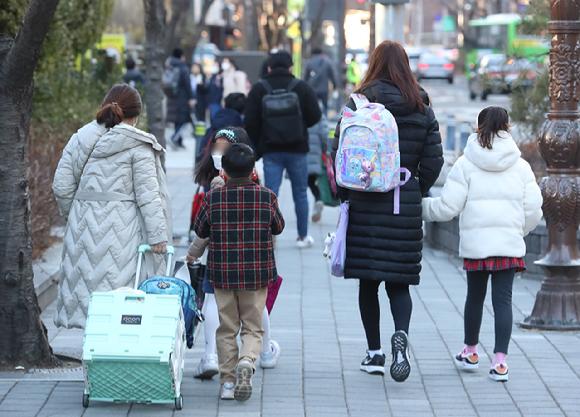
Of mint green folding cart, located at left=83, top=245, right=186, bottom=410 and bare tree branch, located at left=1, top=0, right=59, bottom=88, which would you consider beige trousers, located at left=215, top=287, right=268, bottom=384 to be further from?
bare tree branch, located at left=1, top=0, right=59, bottom=88

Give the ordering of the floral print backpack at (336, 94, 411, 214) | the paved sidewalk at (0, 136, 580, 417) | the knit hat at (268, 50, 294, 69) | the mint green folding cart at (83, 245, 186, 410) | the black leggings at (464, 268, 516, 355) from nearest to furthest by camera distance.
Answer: the mint green folding cart at (83, 245, 186, 410), the paved sidewalk at (0, 136, 580, 417), the floral print backpack at (336, 94, 411, 214), the black leggings at (464, 268, 516, 355), the knit hat at (268, 50, 294, 69)

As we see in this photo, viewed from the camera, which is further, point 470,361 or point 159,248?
point 470,361

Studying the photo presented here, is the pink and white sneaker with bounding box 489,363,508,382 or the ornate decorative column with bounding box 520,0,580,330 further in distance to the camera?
the ornate decorative column with bounding box 520,0,580,330

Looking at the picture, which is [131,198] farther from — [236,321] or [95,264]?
[236,321]

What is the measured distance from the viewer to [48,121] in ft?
36.0

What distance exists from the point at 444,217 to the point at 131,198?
1702 millimetres

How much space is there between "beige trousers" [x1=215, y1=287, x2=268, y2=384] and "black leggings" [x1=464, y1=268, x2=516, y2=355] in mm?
1253

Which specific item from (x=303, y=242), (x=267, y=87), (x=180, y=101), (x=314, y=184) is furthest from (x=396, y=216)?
(x=180, y=101)

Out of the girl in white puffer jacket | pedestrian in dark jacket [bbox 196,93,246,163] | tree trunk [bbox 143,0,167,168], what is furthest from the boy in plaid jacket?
tree trunk [bbox 143,0,167,168]

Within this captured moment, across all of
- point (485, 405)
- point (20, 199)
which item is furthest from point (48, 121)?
point (485, 405)

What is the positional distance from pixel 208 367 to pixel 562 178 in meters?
2.81

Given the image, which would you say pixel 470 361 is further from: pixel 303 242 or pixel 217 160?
pixel 303 242

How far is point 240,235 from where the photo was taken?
15.4 feet

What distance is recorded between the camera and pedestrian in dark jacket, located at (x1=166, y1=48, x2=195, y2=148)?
18906mm
